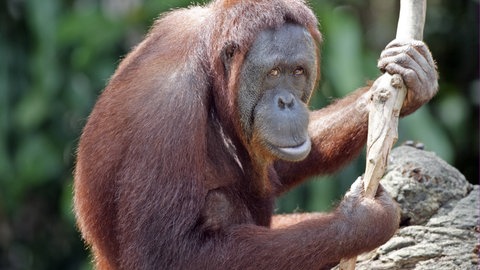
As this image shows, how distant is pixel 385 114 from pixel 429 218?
1.17 meters

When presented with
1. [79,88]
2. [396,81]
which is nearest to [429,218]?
[396,81]

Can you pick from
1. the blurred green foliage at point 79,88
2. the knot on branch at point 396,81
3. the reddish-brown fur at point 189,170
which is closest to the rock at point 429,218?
the reddish-brown fur at point 189,170

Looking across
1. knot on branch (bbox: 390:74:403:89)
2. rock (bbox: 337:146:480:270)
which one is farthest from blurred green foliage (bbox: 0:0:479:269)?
knot on branch (bbox: 390:74:403:89)

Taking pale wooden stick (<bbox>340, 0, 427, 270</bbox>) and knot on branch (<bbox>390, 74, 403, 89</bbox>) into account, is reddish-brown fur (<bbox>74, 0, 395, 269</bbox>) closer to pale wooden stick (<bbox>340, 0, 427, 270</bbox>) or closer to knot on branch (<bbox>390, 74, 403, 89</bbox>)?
pale wooden stick (<bbox>340, 0, 427, 270</bbox>)

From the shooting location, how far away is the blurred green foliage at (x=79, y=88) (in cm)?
884

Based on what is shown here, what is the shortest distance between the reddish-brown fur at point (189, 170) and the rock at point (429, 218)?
0.61 metres

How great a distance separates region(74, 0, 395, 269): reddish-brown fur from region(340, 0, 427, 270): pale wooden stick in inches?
5.9

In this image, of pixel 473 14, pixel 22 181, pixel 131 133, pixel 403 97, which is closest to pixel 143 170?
pixel 131 133

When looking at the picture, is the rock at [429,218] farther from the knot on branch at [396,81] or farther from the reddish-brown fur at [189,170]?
the knot on branch at [396,81]

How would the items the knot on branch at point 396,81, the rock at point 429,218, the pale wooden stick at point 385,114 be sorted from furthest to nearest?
the rock at point 429,218 < the knot on branch at point 396,81 < the pale wooden stick at point 385,114

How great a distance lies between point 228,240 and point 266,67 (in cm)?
86

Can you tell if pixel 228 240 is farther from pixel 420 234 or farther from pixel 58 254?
pixel 58 254

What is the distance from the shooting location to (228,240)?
15.7ft

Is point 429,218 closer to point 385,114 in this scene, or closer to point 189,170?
point 385,114
